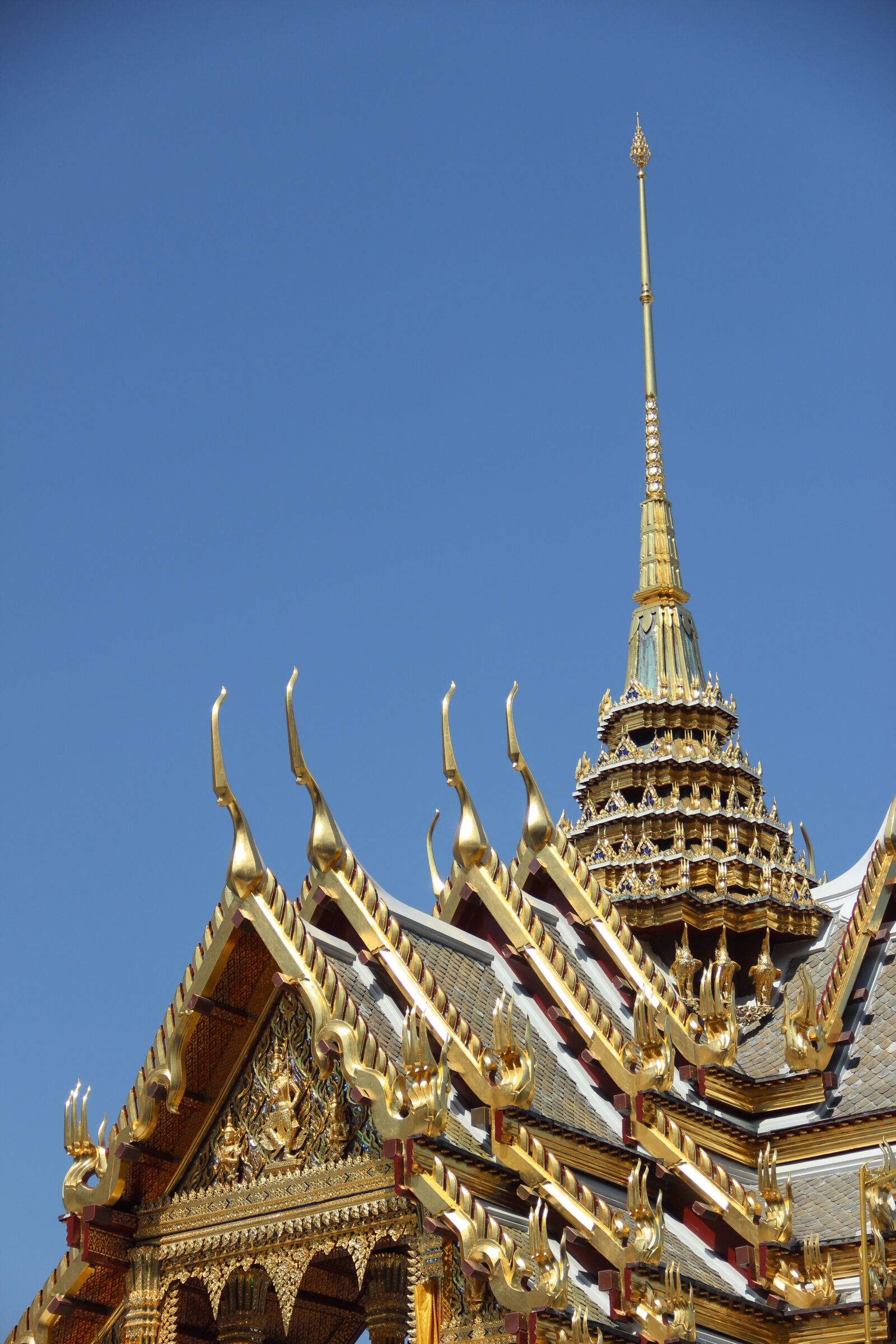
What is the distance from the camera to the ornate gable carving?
14594 millimetres

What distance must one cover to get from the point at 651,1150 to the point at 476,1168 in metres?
1.90

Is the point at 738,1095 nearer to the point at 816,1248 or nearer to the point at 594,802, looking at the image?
the point at 816,1248

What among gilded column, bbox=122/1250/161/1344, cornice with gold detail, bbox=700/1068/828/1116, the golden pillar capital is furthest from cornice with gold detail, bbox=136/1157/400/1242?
cornice with gold detail, bbox=700/1068/828/1116

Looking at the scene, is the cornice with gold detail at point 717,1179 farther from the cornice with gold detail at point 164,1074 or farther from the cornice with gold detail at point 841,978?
the cornice with gold detail at point 164,1074

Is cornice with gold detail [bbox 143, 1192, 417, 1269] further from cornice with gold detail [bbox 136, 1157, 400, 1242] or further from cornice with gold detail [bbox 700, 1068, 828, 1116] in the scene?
cornice with gold detail [bbox 700, 1068, 828, 1116]

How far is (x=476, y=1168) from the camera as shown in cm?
1392

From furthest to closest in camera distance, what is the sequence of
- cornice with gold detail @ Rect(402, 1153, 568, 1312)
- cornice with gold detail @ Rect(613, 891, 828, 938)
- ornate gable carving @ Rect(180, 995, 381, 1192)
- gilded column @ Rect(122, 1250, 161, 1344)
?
cornice with gold detail @ Rect(613, 891, 828, 938), gilded column @ Rect(122, 1250, 161, 1344), ornate gable carving @ Rect(180, 995, 381, 1192), cornice with gold detail @ Rect(402, 1153, 568, 1312)

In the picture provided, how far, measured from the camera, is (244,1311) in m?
15.7

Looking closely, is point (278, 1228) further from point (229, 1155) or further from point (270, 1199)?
point (229, 1155)

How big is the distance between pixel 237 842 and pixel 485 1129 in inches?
99.3

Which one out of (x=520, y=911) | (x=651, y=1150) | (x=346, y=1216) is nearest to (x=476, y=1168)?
(x=346, y=1216)

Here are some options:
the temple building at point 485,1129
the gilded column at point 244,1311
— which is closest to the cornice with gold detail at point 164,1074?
the temple building at point 485,1129

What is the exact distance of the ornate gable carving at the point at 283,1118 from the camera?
47.9 feet

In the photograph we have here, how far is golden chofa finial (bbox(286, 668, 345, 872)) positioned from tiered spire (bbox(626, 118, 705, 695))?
19.3 ft
